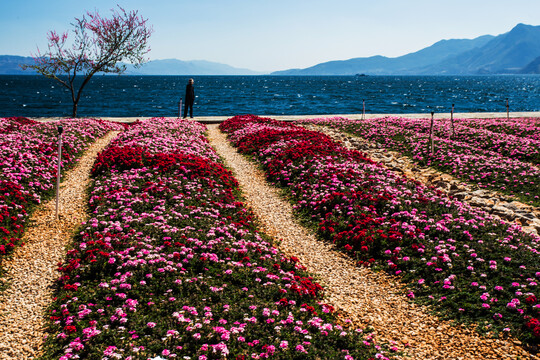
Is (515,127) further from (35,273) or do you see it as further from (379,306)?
(35,273)

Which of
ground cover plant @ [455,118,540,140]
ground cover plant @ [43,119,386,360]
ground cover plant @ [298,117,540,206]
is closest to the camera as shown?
ground cover plant @ [43,119,386,360]

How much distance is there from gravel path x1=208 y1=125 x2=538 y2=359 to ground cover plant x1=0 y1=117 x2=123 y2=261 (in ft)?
27.6

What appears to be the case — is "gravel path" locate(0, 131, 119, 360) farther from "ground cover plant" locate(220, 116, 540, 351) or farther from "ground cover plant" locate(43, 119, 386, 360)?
"ground cover plant" locate(220, 116, 540, 351)

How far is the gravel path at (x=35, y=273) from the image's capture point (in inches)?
300

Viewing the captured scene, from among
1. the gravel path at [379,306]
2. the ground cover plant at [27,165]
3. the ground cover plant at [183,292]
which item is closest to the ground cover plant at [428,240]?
the gravel path at [379,306]

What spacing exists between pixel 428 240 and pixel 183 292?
7.65 m

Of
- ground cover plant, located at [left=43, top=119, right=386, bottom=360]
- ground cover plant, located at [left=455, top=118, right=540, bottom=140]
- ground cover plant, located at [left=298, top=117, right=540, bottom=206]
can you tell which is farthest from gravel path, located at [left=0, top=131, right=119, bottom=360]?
ground cover plant, located at [left=455, top=118, right=540, bottom=140]

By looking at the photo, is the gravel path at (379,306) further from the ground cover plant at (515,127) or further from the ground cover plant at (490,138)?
the ground cover plant at (515,127)

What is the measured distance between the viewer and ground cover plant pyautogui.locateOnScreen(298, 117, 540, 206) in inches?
729

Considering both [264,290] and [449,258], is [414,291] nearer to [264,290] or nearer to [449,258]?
[449,258]

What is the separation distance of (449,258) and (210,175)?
10.8m

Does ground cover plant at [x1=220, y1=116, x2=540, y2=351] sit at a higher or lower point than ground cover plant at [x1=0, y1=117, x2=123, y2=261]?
lower

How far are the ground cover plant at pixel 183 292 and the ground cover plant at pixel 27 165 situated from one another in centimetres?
223

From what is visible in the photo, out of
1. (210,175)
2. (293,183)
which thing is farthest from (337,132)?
(210,175)
